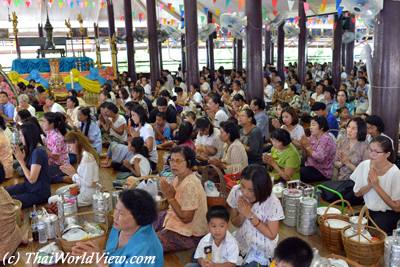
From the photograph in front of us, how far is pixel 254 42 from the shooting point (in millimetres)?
7816

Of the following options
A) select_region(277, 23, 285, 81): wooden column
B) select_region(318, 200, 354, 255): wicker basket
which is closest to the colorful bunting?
select_region(277, 23, 285, 81): wooden column

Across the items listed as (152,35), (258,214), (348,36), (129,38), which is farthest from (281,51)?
(258,214)

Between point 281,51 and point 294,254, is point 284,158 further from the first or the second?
point 281,51

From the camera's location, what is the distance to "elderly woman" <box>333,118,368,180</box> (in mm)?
4176

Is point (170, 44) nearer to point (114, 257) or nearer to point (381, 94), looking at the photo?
point (381, 94)

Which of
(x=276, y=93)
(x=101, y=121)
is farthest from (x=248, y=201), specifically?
(x=276, y=93)

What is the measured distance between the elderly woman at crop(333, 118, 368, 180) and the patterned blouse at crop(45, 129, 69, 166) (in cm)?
334

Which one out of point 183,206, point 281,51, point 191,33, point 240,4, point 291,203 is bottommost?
point 291,203

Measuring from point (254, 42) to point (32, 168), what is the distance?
203 inches

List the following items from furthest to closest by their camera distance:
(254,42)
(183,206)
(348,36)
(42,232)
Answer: (348,36), (254,42), (42,232), (183,206)

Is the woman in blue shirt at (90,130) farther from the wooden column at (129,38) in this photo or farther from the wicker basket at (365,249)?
the wooden column at (129,38)

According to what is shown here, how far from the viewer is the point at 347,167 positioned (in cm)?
429

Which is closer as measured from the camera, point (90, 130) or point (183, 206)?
point (183, 206)

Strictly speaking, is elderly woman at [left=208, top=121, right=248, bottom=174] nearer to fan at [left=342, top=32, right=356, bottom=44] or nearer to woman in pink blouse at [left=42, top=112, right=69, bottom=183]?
woman in pink blouse at [left=42, top=112, right=69, bottom=183]
